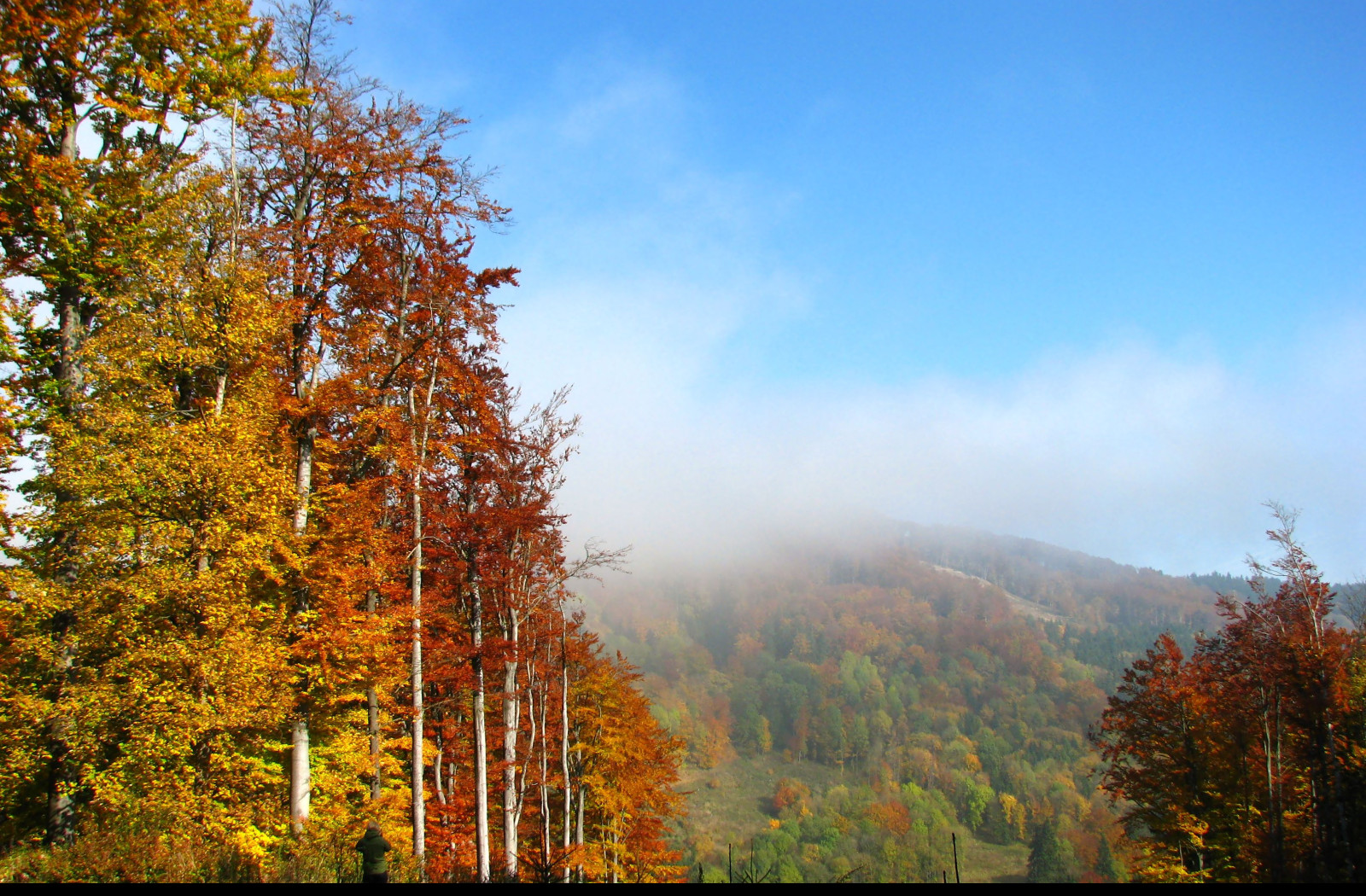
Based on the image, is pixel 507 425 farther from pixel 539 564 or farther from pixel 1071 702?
pixel 1071 702

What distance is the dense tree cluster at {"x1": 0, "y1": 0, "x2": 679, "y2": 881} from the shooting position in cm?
1182

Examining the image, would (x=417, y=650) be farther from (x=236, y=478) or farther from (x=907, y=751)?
(x=907, y=751)

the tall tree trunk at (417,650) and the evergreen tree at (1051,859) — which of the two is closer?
the tall tree trunk at (417,650)

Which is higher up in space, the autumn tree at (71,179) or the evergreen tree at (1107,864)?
the autumn tree at (71,179)

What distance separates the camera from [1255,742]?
25594 millimetres

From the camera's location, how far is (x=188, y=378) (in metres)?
14.3

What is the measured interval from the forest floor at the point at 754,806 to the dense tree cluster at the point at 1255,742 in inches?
2514

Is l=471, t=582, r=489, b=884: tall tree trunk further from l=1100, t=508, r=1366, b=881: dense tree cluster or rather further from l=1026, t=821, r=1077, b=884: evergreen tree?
l=1026, t=821, r=1077, b=884: evergreen tree

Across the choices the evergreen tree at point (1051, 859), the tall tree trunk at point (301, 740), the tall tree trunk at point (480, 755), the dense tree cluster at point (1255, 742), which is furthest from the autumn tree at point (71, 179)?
the evergreen tree at point (1051, 859)

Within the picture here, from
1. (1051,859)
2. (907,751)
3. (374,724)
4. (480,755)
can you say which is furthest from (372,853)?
(907,751)

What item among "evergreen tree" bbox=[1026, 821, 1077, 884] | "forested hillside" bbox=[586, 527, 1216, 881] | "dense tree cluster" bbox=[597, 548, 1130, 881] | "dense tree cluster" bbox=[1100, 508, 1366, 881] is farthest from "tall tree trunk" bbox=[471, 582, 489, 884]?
"evergreen tree" bbox=[1026, 821, 1077, 884]

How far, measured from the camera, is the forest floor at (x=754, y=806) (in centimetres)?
9662

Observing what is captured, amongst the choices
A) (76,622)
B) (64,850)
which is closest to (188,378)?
(76,622)

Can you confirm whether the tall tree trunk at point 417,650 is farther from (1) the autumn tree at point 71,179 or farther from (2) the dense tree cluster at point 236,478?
(1) the autumn tree at point 71,179
